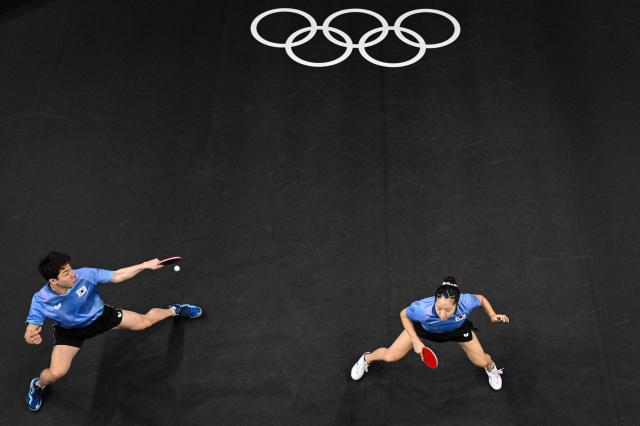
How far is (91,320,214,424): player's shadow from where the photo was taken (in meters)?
7.76

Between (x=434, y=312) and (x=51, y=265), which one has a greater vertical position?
(x=434, y=312)

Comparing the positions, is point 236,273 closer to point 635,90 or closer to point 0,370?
point 0,370

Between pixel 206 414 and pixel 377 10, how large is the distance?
7.48 m

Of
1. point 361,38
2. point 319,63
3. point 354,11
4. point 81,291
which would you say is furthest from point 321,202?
point 354,11

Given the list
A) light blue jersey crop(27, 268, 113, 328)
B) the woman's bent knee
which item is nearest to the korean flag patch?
light blue jersey crop(27, 268, 113, 328)

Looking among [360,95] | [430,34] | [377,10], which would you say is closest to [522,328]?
[360,95]

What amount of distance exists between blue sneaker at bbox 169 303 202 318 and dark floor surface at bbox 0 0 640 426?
14cm

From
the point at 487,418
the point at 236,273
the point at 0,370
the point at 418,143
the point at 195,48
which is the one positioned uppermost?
the point at 195,48

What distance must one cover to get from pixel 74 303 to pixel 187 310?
61.7 inches

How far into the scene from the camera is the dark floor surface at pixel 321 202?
7.90 meters

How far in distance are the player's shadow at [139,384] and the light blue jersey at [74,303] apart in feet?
3.04

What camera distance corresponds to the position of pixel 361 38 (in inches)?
464

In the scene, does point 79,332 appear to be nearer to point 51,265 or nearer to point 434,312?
point 51,265

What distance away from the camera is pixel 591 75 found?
436 inches
